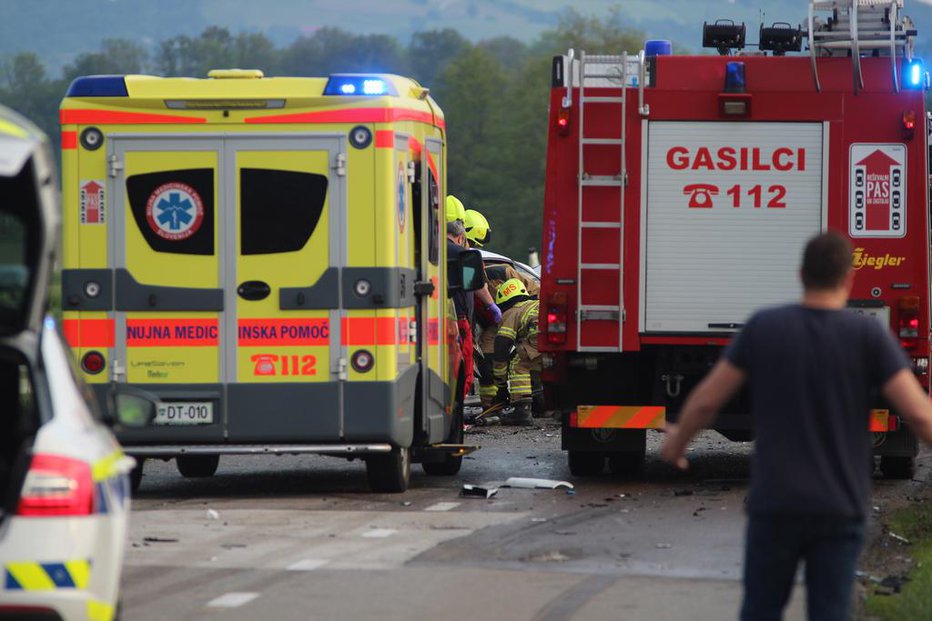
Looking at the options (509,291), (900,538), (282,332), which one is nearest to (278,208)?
(282,332)

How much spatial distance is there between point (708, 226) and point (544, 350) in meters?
1.42

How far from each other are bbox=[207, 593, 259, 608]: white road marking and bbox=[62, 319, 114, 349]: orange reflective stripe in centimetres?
394

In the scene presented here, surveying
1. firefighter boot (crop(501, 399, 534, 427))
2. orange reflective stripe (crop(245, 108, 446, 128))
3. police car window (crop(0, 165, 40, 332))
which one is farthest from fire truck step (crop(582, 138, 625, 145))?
police car window (crop(0, 165, 40, 332))

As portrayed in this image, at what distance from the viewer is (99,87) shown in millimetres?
12664

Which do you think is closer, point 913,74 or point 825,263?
point 825,263

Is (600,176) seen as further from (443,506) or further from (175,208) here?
(175,208)

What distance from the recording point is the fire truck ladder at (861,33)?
1336 centimetres

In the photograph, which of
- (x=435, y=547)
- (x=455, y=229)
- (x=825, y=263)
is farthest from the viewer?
(x=455, y=229)

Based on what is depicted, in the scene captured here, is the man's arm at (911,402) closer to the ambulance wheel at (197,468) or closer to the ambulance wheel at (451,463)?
the ambulance wheel at (451,463)

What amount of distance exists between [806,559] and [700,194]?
7.96m

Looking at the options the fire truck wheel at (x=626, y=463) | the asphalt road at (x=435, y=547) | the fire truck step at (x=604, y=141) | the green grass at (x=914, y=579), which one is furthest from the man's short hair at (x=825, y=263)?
the fire truck wheel at (x=626, y=463)

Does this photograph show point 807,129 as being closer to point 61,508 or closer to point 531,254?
point 61,508

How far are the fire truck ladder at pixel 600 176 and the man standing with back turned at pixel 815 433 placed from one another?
7.67 meters

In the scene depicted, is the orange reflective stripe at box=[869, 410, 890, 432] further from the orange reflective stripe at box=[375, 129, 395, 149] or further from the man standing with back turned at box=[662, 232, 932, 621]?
the man standing with back turned at box=[662, 232, 932, 621]
